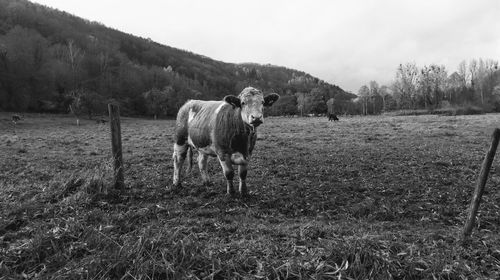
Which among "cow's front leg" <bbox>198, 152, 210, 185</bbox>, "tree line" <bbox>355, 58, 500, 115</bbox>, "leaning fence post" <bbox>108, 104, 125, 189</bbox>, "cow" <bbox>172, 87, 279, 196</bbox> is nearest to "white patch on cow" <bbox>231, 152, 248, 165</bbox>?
"cow" <bbox>172, 87, 279, 196</bbox>

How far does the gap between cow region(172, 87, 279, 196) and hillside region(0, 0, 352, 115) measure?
50191 millimetres

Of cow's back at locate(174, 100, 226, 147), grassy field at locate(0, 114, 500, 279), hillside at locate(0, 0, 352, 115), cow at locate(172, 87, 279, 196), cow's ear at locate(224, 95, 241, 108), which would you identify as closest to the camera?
grassy field at locate(0, 114, 500, 279)

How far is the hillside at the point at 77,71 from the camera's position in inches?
2435

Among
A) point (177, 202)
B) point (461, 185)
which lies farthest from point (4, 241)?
point (461, 185)

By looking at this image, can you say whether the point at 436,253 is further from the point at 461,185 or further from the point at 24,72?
the point at 24,72

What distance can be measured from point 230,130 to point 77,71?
3412 inches

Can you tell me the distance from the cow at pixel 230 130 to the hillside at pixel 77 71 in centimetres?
5019

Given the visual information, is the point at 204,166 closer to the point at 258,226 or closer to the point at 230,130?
the point at 230,130

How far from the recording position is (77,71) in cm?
8081

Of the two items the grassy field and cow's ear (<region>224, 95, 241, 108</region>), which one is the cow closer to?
cow's ear (<region>224, 95, 241, 108</region>)

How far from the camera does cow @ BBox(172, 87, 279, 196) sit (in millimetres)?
6980

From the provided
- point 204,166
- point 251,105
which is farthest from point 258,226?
point 204,166

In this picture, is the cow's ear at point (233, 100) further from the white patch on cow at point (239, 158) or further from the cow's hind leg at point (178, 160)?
the cow's hind leg at point (178, 160)

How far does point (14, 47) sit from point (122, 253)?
85.6 m
